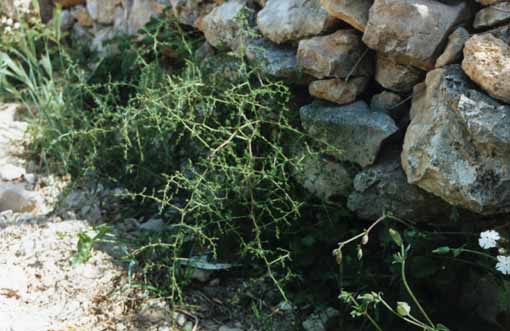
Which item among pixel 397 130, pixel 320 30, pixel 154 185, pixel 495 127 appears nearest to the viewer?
pixel 495 127

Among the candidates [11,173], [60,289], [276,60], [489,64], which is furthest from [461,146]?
[11,173]

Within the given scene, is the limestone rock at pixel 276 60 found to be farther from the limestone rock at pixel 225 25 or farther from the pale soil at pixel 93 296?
the pale soil at pixel 93 296

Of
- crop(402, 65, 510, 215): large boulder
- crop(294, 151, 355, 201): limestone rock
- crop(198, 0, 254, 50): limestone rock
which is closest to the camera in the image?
crop(402, 65, 510, 215): large boulder

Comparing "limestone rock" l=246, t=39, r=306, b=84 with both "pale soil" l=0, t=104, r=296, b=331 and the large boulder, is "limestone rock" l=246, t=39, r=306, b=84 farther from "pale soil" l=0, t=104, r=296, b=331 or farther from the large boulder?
"pale soil" l=0, t=104, r=296, b=331

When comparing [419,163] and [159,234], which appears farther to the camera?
[159,234]

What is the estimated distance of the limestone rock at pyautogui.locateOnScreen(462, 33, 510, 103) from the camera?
2.22 metres

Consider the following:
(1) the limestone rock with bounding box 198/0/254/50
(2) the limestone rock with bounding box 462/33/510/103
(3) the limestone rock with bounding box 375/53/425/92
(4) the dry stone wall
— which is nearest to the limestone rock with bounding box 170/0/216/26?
(1) the limestone rock with bounding box 198/0/254/50

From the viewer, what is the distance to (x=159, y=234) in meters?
2.85

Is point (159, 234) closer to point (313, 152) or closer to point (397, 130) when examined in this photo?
point (313, 152)

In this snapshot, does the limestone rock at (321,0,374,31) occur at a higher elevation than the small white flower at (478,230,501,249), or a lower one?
higher

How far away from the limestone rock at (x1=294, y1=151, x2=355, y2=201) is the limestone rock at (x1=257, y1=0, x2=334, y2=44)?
1.62ft

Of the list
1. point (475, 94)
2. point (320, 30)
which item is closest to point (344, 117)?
point (320, 30)

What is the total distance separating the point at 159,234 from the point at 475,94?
131cm

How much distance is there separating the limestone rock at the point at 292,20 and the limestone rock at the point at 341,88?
22 centimetres
